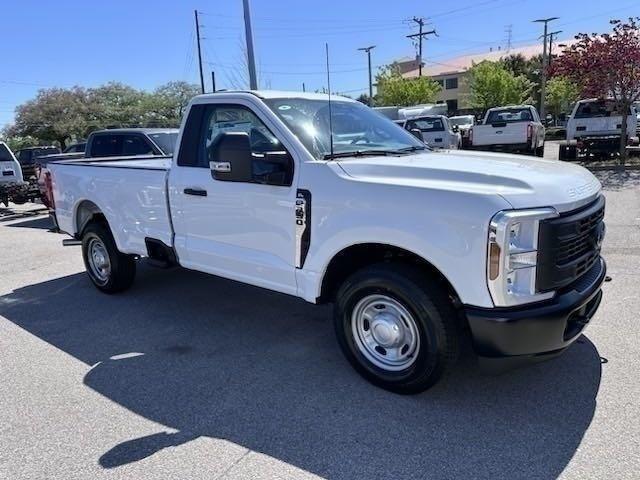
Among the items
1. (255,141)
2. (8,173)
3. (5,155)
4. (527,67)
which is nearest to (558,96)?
(527,67)

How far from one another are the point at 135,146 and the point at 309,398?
324 inches

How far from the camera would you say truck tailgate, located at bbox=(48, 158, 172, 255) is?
16.6ft

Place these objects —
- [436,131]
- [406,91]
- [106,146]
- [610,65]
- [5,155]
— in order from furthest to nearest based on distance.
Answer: [406,91] → [436,131] → [5,155] → [610,65] → [106,146]

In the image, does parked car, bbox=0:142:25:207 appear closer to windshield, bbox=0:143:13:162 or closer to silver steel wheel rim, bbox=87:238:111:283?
windshield, bbox=0:143:13:162

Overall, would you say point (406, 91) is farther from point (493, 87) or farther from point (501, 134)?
point (501, 134)

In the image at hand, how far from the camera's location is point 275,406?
353 centimetres

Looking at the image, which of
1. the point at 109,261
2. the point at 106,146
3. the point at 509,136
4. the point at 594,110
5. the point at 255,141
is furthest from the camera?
the point at 594,110

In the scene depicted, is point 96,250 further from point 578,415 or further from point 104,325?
point 578,415

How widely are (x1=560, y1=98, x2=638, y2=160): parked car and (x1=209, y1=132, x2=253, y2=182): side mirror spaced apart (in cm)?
1469

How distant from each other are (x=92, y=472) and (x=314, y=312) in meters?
2.69

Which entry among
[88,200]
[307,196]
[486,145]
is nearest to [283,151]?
[307,196]

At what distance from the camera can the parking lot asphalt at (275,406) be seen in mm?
2912

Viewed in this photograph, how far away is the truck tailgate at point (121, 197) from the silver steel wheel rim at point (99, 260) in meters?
0.38

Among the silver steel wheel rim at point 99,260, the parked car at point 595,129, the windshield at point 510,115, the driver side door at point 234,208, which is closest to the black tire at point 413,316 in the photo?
the driver side door at point 234,208
